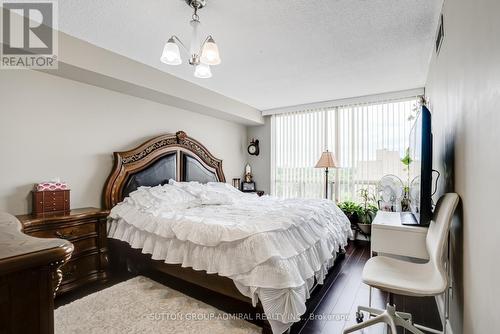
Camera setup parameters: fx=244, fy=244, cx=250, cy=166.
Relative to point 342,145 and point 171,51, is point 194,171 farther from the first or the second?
point 342,145

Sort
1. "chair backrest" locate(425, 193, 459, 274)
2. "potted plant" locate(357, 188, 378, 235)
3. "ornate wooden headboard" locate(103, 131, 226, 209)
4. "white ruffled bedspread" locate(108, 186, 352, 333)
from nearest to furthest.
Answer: "chair backrest" locate(425, 193, 459, 274) < "white ruffled bedspread" locate(108, 186, 352, 333) < "ornate wooden headboard" locate(103, 131, 226, 209) < "potted plant" locate(357, 188, 378, 235)

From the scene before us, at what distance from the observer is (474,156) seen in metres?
1.19

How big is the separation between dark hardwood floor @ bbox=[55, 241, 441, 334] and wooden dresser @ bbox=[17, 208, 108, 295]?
126 millimetres

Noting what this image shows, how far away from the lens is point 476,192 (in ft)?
3.82

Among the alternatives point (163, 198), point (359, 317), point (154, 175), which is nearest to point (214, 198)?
point (163, 198)

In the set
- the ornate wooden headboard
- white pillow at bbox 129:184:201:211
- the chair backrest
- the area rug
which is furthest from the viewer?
the ornate wooden headboard

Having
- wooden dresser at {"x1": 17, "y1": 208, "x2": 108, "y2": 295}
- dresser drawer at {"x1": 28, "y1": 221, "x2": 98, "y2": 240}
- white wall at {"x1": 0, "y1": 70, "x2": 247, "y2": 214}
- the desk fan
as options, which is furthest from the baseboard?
white wall at {"x1": 0, "y1": 70, "x2": 247, "y2": 214}

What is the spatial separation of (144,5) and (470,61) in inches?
90.3

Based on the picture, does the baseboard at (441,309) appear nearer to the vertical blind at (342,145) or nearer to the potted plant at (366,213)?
the potted plant at (366,213)

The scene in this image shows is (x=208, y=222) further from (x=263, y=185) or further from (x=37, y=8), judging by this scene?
(x=263, y=185)

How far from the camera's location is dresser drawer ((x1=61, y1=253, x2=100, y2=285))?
2455 mm

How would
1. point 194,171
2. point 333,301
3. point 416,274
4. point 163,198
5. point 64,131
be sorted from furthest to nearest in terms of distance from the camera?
point 194,171, point 163,198, point 64,131, point 333,301, point 416,274

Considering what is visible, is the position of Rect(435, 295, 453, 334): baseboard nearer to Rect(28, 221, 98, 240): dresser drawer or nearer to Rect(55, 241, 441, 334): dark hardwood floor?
Rect(55, 241, 441, 334): dark hardwood floor

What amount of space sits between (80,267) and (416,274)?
309 centimetres
